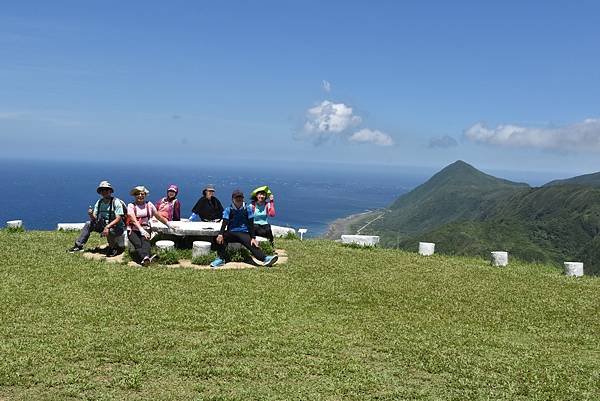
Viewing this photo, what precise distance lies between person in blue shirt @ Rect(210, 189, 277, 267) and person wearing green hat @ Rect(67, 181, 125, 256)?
3295mm

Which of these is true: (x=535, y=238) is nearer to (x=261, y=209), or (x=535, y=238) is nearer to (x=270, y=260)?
(x=261, y=209)

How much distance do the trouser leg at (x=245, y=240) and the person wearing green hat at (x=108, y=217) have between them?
3.47 m

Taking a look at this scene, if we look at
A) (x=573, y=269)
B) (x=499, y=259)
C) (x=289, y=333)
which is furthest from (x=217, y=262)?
(x=573, y=269)

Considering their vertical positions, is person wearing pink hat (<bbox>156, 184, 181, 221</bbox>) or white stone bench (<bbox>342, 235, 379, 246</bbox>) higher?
person wearing pink hat (<bbox>156, 184, 181, 221</bbox>)

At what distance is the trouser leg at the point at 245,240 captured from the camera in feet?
57.5

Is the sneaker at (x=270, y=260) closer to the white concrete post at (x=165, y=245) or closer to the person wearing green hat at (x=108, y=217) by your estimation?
the white concrete post at (x=165, y=245)

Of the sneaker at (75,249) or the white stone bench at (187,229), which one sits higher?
the white stone bench at (187,229)

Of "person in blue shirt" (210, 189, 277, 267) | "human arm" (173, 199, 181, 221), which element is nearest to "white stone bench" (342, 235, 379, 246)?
"person in blue shirt" (210, 189, 277, 267)

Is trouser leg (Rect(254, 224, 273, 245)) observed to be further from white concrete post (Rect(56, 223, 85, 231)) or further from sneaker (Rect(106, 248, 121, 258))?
white concrete post (Rect(56, 223, 85, 231))

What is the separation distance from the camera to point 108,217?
1792 cm

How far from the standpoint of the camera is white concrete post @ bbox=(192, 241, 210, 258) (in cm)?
1759

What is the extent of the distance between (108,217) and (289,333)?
31.5ft

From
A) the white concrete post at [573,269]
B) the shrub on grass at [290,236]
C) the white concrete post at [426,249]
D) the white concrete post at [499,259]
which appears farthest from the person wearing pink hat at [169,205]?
the white concrete post at [573,269]

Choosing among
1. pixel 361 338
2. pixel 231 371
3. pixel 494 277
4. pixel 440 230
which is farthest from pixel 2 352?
pixel 440 230
